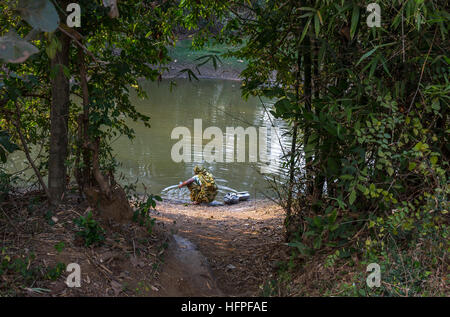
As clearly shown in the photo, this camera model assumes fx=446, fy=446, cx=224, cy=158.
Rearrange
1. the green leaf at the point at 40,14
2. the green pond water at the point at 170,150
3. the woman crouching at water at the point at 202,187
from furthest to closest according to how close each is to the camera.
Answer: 1. the green pond water at the point at 170,150
2. the woman crouching at water at the point at 202,187
3. the green leaf at the point at 40,14

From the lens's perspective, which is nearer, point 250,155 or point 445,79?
point 445,79

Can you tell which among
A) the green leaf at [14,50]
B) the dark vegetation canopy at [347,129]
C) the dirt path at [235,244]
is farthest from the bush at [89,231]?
the green leaf at [14,50]

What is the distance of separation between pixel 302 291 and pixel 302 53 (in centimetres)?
198

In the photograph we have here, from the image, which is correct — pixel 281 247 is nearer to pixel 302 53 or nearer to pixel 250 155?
pixel 302 53

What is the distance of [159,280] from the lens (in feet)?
11.9


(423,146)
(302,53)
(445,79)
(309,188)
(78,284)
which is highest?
(302,53)

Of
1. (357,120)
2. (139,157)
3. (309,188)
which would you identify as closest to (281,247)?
(309,188)

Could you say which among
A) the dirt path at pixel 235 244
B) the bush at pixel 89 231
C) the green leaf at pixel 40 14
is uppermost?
the green leaf at pixel 40 14

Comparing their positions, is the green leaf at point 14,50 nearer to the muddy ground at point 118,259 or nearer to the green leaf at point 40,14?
the green leaf at point 40,14

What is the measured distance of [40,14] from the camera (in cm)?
221

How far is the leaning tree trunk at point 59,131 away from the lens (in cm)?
400

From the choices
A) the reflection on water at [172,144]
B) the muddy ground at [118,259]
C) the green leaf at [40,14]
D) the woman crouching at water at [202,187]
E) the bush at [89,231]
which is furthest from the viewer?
the reflection on water at [172,144]

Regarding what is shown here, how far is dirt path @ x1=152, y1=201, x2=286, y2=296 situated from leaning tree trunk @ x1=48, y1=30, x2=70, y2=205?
1.21 meters

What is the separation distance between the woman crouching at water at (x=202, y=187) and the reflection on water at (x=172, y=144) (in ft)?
1.63
